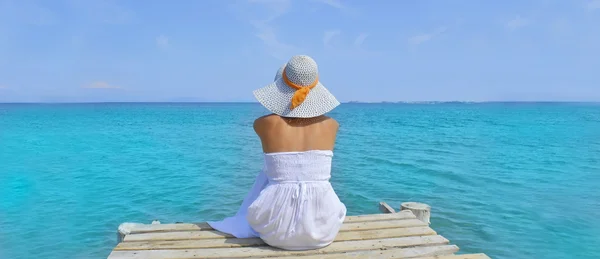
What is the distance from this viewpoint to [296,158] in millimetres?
3887

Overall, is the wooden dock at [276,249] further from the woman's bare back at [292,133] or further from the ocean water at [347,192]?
the ocean water at [347,192]

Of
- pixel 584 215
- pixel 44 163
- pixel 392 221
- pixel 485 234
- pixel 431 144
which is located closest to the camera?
pixel 392 221

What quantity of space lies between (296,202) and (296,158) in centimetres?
41

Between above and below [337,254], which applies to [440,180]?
below

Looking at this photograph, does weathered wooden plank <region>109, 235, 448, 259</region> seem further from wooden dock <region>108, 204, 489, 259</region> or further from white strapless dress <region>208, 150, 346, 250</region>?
white strapless dress <region>208, 150, 346, 250</region>

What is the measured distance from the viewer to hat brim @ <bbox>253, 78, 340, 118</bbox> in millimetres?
3879

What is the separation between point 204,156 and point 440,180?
11126 mm

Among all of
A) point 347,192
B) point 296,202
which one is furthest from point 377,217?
point 347,192

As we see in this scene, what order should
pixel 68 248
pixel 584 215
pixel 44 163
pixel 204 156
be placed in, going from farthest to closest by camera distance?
pixel 204 156 → pixel 44 163 → pixel 584 215 → pixel 68 248

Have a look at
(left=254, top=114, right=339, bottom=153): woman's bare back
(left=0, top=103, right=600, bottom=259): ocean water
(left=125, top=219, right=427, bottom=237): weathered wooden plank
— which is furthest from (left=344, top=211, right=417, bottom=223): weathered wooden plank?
(left=0, top=103, right=600, bottom=259): ocean water

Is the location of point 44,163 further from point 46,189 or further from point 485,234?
point 485,234

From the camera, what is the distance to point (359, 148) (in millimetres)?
22781

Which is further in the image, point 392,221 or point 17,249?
point 17,249

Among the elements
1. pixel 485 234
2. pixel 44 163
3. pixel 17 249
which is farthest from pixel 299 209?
pixel 44 163
